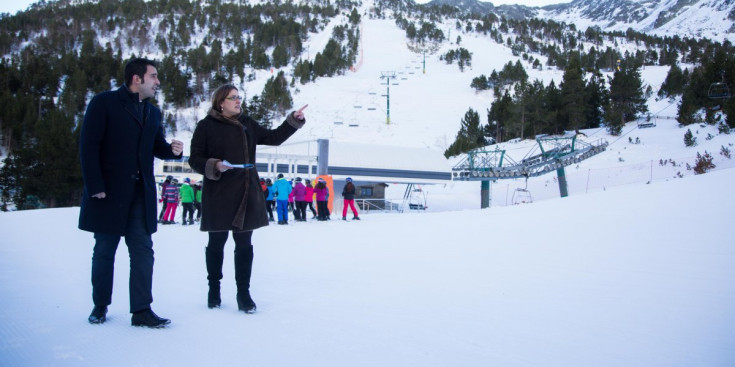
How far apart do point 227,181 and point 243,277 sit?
618 millimetres

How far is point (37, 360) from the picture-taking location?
181cm

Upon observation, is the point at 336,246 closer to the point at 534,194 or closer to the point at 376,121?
the point at 534,194

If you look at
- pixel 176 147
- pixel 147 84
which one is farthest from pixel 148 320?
pixel 147 84

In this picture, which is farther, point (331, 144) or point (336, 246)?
point (331, 144)

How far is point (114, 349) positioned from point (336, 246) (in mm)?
4376

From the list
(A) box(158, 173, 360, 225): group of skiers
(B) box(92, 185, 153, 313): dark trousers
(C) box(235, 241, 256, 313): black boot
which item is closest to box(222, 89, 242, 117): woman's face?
(B) box(92, 185, 153, 313): dark trousers

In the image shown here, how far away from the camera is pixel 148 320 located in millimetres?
2363

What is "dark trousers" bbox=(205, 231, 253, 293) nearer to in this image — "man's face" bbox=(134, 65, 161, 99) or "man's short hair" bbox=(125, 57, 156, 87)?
"man's face" bbox=(134, 65, 161, 99)

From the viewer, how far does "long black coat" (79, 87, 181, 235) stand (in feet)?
7.74

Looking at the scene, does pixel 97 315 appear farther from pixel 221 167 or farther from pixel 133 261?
pixel 221 167

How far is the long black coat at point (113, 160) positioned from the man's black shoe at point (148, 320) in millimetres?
457

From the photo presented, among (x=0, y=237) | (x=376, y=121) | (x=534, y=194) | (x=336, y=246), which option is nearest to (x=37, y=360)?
(x=336, y=246)

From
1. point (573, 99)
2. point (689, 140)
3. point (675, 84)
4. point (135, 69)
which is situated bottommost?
point (135, 69)

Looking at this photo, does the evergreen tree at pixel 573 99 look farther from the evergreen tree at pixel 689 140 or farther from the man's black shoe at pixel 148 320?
the man's black shoe at pixel 148 320
